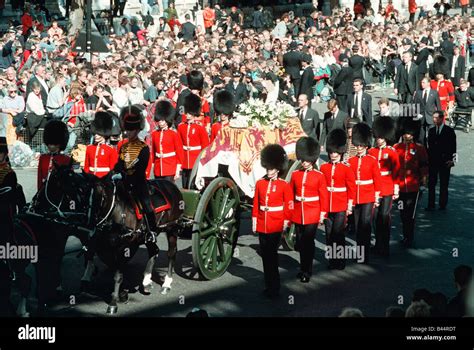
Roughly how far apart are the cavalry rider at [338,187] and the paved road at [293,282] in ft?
1.34

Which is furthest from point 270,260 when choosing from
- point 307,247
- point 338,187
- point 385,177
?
point 385,177

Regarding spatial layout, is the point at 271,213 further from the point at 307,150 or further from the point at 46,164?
the point at 46,164

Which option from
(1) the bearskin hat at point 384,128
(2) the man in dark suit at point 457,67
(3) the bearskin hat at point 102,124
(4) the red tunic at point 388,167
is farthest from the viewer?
(2) the man in dark suit at point 457,67

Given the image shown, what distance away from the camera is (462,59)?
2566 centimetres

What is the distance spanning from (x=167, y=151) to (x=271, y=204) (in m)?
2.77

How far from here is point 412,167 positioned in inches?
548

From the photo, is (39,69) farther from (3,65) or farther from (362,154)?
(362,154)

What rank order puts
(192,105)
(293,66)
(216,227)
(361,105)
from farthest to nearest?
(293,66), (361,105), (192,105), (216,227)

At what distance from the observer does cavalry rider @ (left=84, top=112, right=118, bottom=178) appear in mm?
12820

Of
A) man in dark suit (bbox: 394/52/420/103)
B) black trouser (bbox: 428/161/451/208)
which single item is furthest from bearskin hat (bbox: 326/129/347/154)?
man in dark suit (bbox: 394/52/420/103)

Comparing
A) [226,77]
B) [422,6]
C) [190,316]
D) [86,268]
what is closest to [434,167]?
[86,268]

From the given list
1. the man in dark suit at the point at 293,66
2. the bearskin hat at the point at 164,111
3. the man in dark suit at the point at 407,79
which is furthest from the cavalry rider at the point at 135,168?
the man in dark suit at the point at 293,66

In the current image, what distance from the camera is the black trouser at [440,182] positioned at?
15.9 m

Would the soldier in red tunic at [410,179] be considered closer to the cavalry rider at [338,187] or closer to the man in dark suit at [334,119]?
the cavalry rider at [338,187]
